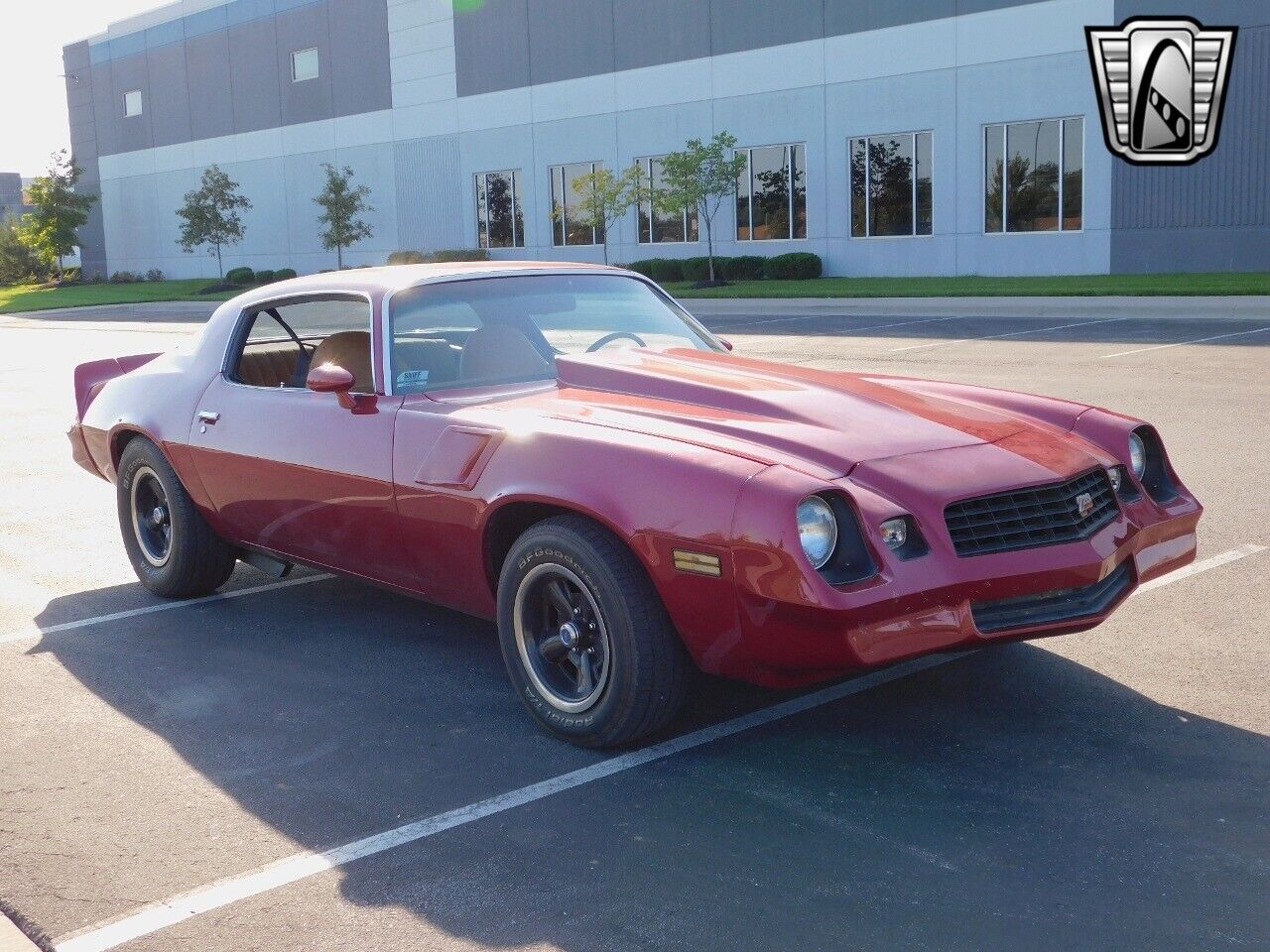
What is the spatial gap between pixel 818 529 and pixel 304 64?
167 ft

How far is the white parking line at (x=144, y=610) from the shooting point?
6.04 metres

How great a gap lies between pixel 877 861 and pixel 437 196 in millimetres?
44158

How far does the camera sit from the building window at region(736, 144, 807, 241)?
3588cm

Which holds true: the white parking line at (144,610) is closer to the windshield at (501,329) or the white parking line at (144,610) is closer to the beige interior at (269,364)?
the beige interior at (269,364)

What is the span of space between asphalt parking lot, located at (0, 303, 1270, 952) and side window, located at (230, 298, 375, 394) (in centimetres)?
107

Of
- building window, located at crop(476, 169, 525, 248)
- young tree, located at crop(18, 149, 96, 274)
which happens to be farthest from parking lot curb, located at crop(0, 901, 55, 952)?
young tree, located at crop(18, 149, 96, 274)

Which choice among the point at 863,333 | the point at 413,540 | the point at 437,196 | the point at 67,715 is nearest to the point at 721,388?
the point at 413,540

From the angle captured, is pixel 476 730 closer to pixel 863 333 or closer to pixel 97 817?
pixel 97 817

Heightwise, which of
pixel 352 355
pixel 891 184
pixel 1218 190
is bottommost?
pixel 352 355

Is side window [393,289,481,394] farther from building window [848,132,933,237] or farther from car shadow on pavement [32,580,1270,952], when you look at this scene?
building window [848,132,933,237]

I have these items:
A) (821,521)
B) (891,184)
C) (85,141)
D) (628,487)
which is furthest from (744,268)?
(85,141)

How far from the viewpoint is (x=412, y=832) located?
3803mm

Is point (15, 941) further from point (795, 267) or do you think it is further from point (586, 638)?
point (795, 267)

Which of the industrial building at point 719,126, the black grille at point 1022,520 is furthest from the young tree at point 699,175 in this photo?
the black grille at point 1022,520
